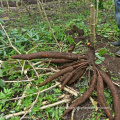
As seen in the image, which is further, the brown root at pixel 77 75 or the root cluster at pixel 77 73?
the brown root at pixel 77 75

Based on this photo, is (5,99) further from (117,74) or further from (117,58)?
(117,58)

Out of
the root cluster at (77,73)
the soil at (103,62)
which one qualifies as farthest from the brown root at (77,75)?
the soil at (103,62)

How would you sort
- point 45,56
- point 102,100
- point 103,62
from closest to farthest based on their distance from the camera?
point 102,100 → point 45,56 → point 103,62

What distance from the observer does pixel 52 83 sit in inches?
63.4

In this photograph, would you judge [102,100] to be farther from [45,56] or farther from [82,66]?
[45,56]

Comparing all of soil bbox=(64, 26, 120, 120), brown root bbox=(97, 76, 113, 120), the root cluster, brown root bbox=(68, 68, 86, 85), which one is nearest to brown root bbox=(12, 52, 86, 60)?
the root cluster

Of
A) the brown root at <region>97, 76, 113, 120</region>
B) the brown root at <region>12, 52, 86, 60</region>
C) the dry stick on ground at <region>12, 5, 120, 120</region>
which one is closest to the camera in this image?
the brown root at <region>97, 76, 113, 120</region>

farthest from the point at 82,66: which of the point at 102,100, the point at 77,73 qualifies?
the point at 102,100

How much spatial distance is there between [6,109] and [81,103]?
809 millimetres

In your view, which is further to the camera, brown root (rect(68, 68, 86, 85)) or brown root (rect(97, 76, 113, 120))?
brown root (rect(68, 68, 86, 85))

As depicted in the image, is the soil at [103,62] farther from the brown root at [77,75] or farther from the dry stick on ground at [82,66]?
the brown root at [77,75]

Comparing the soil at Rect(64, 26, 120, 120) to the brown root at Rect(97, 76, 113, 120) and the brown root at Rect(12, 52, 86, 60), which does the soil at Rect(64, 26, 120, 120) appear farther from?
the brown root at Rect(12, 52, 86, 60)

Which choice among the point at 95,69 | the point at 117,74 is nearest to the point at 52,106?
the point at 95,69

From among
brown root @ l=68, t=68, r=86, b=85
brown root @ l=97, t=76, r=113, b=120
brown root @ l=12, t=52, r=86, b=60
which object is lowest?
brown root @ l=97, t=76, r=113, b=120
